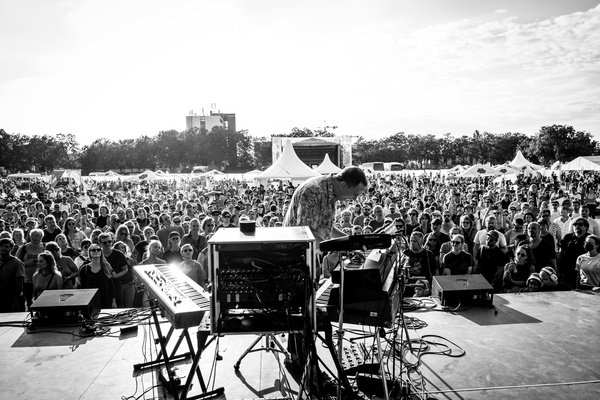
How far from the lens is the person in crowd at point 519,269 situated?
6145 millimetres

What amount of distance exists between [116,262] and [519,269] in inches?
237

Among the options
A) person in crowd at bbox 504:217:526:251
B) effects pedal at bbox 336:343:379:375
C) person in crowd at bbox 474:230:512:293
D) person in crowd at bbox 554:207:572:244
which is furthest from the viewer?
person in crowd at bbox 554:207:572:244

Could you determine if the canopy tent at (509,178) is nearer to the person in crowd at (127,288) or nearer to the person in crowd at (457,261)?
the person in crowd at (457,261)

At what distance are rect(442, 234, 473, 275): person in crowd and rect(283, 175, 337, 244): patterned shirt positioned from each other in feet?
11.6

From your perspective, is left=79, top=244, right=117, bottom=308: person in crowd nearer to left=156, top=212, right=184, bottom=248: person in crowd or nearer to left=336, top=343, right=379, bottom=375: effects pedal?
left=156, top=212, right=184, bottom=248: person in crowd

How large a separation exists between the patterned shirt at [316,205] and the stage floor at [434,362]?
3.89ft

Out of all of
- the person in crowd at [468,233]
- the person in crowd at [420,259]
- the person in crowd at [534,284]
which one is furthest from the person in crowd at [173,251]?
the person in crowd at [468,233]

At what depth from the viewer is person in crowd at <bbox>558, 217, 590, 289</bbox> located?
672 centimetres

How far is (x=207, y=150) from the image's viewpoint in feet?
238

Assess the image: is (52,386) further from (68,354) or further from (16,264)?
(16,264)

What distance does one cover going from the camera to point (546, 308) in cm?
484

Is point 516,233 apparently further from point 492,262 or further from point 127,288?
point 127,288

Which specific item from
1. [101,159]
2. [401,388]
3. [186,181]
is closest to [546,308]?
[401,388]

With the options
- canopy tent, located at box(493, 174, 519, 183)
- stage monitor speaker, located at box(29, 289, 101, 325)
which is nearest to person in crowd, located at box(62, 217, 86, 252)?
stage monitor speaker, located at box(29, 289, 101, 325)
